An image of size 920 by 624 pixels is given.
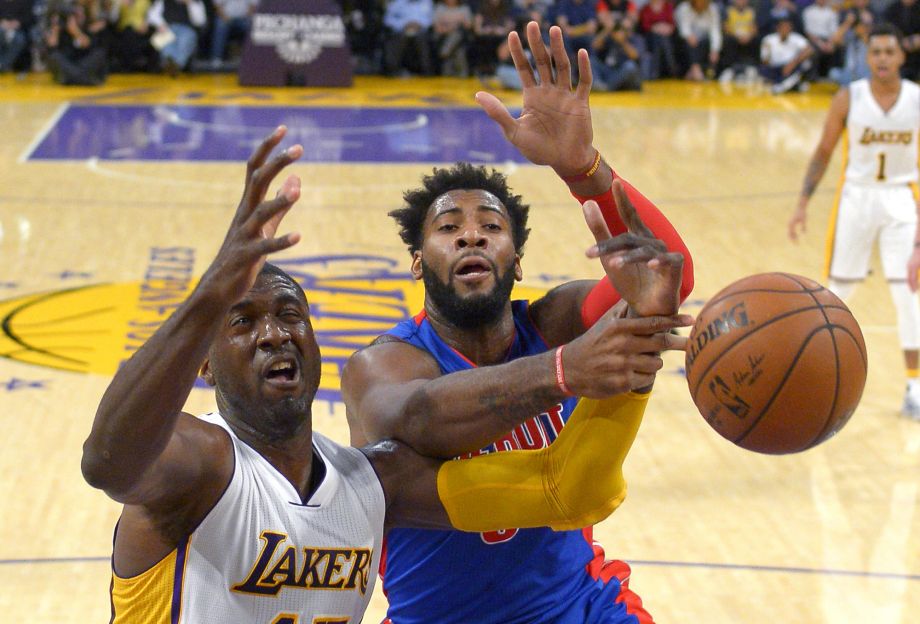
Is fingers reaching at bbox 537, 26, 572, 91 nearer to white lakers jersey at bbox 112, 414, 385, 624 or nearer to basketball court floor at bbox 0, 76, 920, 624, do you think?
white lakers jersey at bbox 112, 414, 385, 624

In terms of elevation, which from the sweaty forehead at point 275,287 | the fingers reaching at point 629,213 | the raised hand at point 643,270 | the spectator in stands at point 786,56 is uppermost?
the fingers reaching at point 629,213

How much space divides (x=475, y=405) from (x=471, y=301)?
722 mm

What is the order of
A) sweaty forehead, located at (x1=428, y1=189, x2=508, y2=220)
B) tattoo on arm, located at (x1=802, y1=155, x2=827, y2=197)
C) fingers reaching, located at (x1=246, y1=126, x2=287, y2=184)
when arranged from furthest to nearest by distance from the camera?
tattoo on arm, located at (x1=802, y1=155, x2=827, y2=197) < sweaty forehead, located at (x1=428, y1=189, x2=508, y2=220) < fingers reaching, located at (x1=246, y1=126, x2=287, y2=184)

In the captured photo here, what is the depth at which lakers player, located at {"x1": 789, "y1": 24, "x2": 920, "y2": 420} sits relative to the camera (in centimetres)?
840

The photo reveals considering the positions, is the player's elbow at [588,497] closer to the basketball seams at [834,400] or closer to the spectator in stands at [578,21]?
the basketball seams at [834,400]

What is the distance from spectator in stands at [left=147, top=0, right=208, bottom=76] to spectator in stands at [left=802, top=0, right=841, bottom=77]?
977 cm

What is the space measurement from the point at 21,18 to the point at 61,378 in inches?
553

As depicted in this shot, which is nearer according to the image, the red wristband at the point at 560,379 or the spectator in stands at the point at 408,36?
the red wristband at the point at 560,379

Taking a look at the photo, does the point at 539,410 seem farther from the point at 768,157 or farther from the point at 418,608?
the point at 768,157

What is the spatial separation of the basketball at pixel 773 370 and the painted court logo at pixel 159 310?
15.7 feet

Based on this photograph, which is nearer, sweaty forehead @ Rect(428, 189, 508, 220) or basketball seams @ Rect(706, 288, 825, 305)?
basketball seams @ Rect(706, 288, 825, 305)

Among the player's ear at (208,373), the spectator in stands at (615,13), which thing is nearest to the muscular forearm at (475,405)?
the player's ear at (208,373)

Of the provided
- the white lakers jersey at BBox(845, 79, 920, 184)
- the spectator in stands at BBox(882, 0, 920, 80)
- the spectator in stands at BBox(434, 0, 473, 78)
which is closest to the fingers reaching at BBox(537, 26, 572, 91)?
the white lakers jersey at BBox(845, 79, 920, 184)

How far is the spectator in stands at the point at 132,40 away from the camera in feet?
70.0
